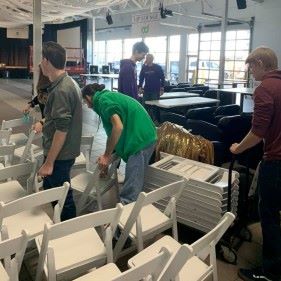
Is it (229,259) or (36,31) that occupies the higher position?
(36,31)

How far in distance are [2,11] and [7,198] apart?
37.1 feet

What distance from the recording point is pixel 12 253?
145 cm

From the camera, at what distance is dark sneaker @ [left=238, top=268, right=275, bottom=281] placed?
90.0 inches

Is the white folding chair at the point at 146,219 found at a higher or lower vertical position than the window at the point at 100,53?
lower

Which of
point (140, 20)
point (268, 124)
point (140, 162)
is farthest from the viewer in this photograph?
point (140, 20)

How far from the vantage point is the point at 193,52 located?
14.7 metres

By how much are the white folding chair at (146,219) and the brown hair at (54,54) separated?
3.31 ft

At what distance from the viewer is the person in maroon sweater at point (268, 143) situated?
6.56ft

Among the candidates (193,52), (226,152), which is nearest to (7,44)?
(193,52)

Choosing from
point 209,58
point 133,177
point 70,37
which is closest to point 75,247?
point 133,177

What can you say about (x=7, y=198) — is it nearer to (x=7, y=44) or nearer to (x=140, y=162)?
(x=140, y=162)

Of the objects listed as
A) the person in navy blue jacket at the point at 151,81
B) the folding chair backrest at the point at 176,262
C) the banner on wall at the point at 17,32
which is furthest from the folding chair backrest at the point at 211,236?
the banner on wall at the point at 17,32

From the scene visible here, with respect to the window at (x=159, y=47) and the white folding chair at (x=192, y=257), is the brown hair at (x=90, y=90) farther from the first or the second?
the window at (x=159, y=47)

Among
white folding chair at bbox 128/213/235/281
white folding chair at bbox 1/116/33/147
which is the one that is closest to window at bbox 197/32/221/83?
white folding chair at bbox 1/116/33/147
